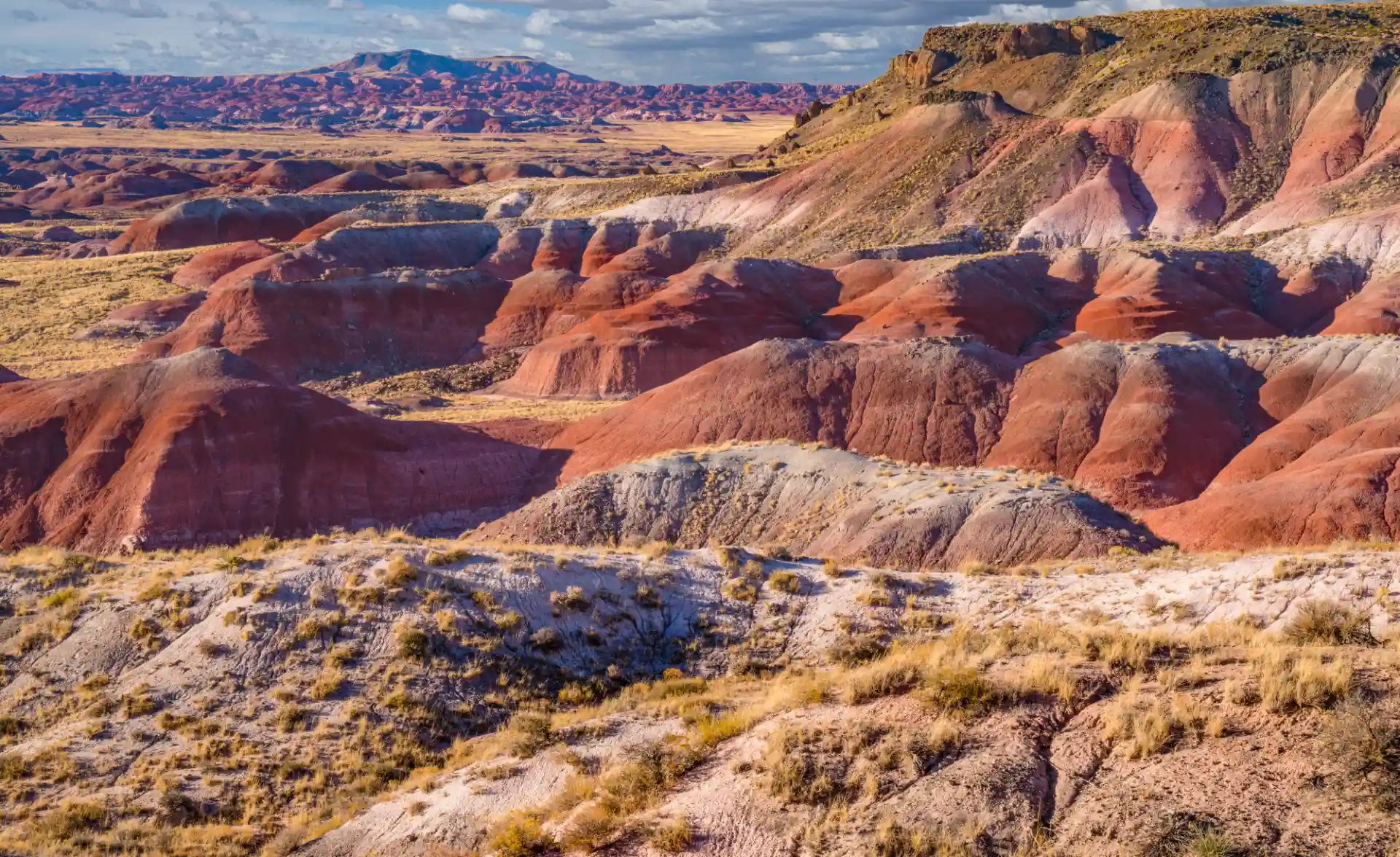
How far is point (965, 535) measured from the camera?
24328 millimetres

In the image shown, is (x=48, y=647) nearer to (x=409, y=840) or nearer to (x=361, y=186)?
(x=409, y=840)

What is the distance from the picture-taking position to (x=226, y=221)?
315 feet

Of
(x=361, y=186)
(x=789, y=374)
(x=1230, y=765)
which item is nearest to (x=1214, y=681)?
(x=1230, y=765)

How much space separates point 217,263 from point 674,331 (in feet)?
133

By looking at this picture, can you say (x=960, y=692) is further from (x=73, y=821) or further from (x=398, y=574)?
(x=73, y=821)

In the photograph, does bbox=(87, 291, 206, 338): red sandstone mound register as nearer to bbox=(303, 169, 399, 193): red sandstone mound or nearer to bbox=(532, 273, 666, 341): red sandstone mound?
bbox=(532, 273, 666, 341): red sandstone mound

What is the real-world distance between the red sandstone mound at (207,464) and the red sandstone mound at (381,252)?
1174 inches

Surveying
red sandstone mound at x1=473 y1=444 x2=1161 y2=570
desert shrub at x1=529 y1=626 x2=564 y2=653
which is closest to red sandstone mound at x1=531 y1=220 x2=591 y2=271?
red sandstone mound at x1=473 y1=444 x2=1161 y2=570

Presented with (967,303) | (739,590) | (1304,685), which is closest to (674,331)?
(967,303)

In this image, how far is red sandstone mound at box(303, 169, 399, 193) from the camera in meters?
124

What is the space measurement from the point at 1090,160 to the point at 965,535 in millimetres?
54599

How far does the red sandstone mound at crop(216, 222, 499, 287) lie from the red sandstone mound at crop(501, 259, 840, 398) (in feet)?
61.4

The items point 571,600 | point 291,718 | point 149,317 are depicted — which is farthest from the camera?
point 149,317

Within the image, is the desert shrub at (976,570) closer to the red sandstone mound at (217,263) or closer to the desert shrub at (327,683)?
the desert shrub at (327,683)
